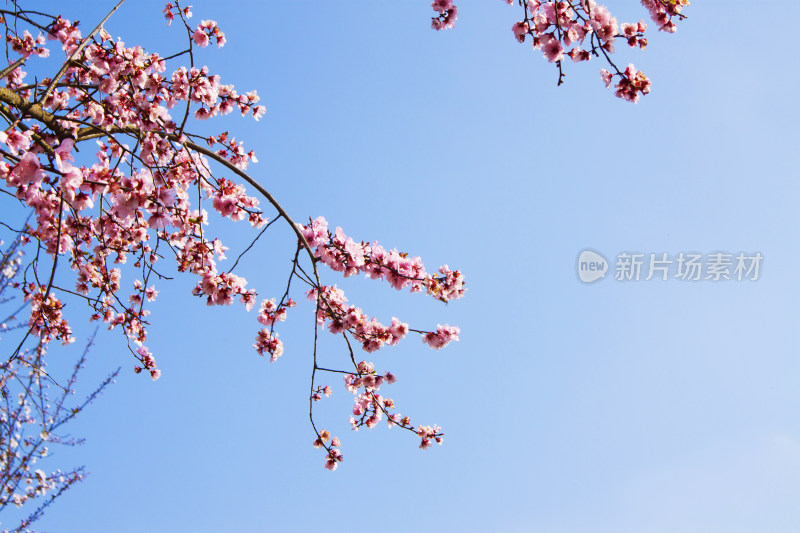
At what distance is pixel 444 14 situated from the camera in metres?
5.08

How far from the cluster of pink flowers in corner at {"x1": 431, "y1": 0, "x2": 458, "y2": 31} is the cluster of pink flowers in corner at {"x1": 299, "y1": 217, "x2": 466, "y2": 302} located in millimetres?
2105

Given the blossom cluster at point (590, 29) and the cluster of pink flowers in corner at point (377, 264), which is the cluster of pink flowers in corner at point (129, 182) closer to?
the cluster of pink flowers in corner at point (377, 264)

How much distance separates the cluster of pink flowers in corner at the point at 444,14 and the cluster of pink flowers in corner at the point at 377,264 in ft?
6.91

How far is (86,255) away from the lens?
18.6ft

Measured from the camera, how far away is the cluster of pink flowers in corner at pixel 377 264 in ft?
15.7

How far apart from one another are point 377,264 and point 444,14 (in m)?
2.39

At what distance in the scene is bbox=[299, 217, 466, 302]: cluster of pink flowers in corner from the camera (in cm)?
479

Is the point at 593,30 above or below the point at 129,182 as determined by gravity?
above

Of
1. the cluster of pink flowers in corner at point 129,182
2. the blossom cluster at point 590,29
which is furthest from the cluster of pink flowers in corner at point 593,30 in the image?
the cluster of pink flowers in corner at point 129,182

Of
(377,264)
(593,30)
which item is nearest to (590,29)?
(593,30)

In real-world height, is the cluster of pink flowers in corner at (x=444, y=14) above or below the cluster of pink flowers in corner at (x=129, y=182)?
above

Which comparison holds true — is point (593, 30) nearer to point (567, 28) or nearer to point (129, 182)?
point (567, 28)

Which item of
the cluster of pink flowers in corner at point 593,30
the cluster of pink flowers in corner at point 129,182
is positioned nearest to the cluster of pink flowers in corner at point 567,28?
the cluster of pink flowers in corner at point 593,30

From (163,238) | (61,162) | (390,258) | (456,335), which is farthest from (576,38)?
(163,238)
